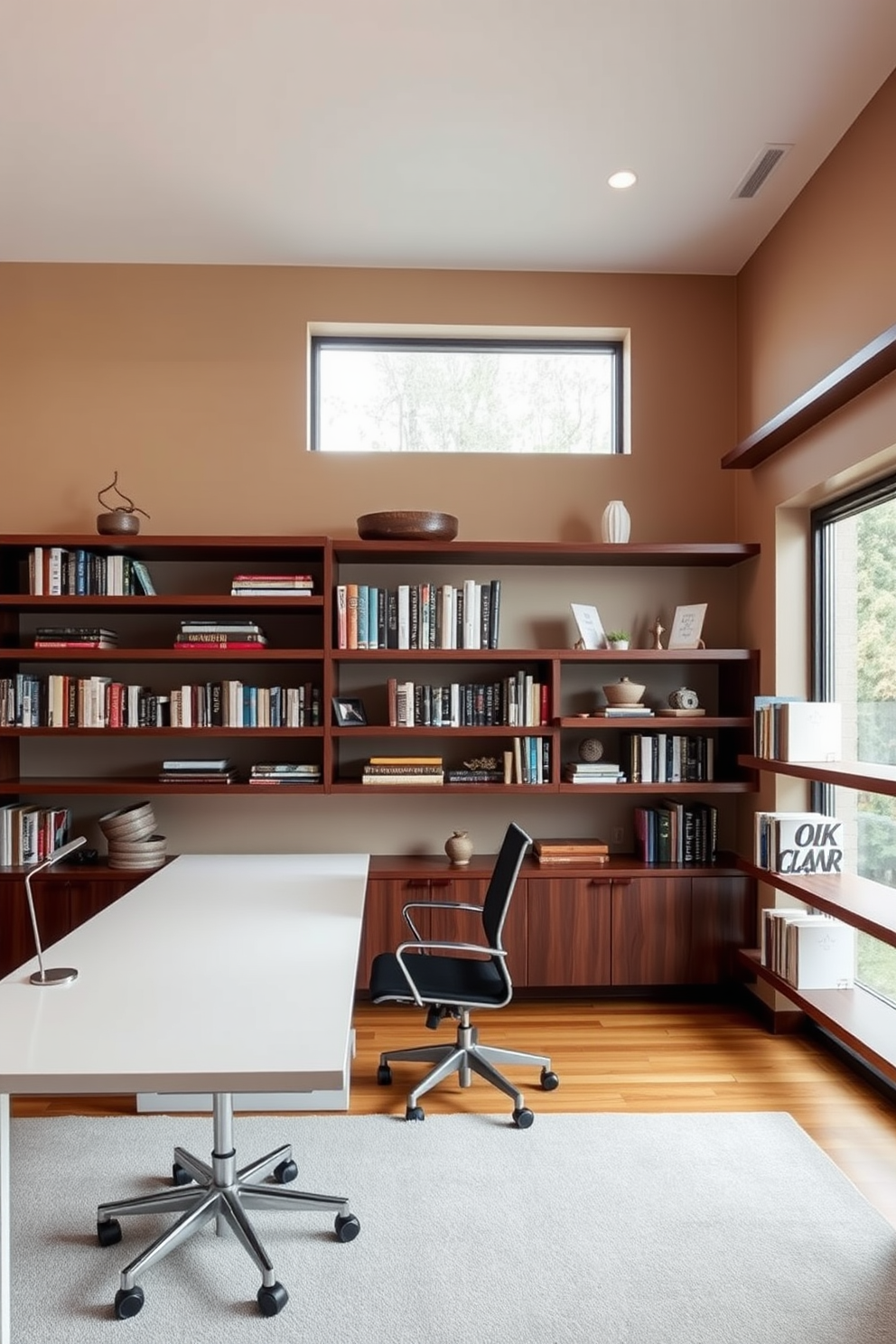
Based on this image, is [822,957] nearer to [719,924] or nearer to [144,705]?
[719,924]

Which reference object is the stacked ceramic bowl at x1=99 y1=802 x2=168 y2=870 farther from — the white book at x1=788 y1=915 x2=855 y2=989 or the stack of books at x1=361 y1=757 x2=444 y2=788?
the white book at x1=788 y1=915 x2=855 y2=989

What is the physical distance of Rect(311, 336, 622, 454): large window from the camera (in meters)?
4.36

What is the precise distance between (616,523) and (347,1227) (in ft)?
9.85

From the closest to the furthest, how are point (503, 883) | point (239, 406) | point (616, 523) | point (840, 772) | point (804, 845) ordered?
point (840, 772), point (503, 883), point (804, 845), point (616, 523), point (239, 406)

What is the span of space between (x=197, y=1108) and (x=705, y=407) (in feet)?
12.5

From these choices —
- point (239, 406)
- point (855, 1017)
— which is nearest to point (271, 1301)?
point (855, 1017)

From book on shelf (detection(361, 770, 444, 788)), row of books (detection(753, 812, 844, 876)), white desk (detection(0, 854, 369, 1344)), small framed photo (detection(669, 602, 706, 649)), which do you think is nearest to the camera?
white desk (detection(0, 854, 369, 1344))

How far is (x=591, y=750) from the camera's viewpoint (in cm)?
413

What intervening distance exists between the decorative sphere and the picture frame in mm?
453

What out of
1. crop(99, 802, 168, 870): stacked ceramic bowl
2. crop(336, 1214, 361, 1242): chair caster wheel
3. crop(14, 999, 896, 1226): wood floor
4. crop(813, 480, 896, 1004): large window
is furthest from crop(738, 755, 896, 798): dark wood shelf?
crop(99, 802, 168, 870): stacked ceramic bowl

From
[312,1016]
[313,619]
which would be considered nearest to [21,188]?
[313,619]

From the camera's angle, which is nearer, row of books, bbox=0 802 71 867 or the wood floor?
the wood floor

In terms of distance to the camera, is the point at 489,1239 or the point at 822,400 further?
the point at 822,400

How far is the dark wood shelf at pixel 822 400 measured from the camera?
8.75 ft
